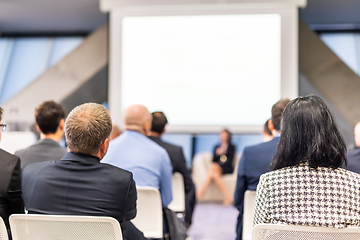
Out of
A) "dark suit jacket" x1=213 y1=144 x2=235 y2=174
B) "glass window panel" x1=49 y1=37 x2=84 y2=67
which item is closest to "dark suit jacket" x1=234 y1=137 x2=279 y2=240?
"dark suit jacket" x1=213 y1=144 x2=235 y2=174

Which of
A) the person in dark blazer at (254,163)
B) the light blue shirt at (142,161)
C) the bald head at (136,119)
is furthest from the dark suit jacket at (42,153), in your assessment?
the person in dark blazer at (254,163)

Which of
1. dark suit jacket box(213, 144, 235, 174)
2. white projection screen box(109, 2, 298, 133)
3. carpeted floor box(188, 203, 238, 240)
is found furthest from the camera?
dark suit jacket box(213, 144, 235, 174)

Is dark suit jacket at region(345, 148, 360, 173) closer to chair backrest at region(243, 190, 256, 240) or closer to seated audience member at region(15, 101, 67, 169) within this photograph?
chair backrest at region(243, 190, 256, 240)

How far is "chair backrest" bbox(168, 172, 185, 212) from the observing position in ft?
8.85

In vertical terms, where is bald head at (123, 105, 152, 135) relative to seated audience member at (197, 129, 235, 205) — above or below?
above

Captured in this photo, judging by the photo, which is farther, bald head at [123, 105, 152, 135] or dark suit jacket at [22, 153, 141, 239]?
bald head at [123, 105, 152, 135]

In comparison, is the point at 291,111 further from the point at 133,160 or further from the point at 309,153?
the point at 133,160

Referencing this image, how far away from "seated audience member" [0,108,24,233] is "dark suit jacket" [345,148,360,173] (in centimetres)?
169

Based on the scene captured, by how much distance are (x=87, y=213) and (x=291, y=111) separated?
2.81 ft

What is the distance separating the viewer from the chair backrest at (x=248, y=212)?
6.30ft

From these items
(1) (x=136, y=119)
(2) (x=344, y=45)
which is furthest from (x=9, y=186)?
(2) (x=344, y=45)

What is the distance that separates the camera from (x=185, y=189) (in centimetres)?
277

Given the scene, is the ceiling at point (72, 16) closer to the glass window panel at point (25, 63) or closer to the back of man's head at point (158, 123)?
the glass window panel at point (25, 63)

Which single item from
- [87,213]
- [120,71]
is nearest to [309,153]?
[87,213]
